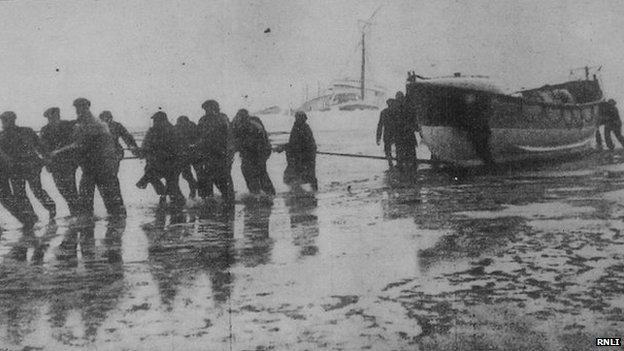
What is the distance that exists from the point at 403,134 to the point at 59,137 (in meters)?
7.37

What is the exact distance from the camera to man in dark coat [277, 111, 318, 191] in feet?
40.4

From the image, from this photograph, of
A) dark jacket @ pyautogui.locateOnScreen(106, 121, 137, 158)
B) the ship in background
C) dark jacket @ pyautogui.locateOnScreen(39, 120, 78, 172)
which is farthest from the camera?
the ship in background

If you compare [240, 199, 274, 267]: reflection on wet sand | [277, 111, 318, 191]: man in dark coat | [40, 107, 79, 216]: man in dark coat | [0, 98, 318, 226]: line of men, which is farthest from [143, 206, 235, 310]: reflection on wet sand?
[277, 111, 318, 191]: man in dark coat

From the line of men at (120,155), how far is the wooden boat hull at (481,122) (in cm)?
455

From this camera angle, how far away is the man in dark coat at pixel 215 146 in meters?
10.8

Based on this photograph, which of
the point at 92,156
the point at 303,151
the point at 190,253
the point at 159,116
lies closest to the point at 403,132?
the point at 303,151

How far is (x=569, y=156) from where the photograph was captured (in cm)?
1942

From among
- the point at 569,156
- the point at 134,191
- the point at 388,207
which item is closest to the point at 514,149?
the point at 569,156

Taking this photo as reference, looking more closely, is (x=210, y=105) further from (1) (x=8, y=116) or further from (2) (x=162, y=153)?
(1) (x=8, y=116)

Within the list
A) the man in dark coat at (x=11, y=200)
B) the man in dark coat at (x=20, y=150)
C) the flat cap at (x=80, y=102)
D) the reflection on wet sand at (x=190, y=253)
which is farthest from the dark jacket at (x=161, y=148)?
the man in dark coat at (x=11, y=200)

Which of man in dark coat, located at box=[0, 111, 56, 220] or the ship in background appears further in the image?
the ship in background

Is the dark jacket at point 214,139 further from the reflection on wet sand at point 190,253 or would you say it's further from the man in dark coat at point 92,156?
the reflection on wet sand at point 190,253

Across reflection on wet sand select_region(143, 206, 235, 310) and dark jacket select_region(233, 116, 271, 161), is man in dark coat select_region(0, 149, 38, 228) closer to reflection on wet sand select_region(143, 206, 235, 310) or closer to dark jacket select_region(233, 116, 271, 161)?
reflection on wet sand select_region(143, 206, 235, 310)

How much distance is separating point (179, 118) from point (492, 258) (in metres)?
7.11
